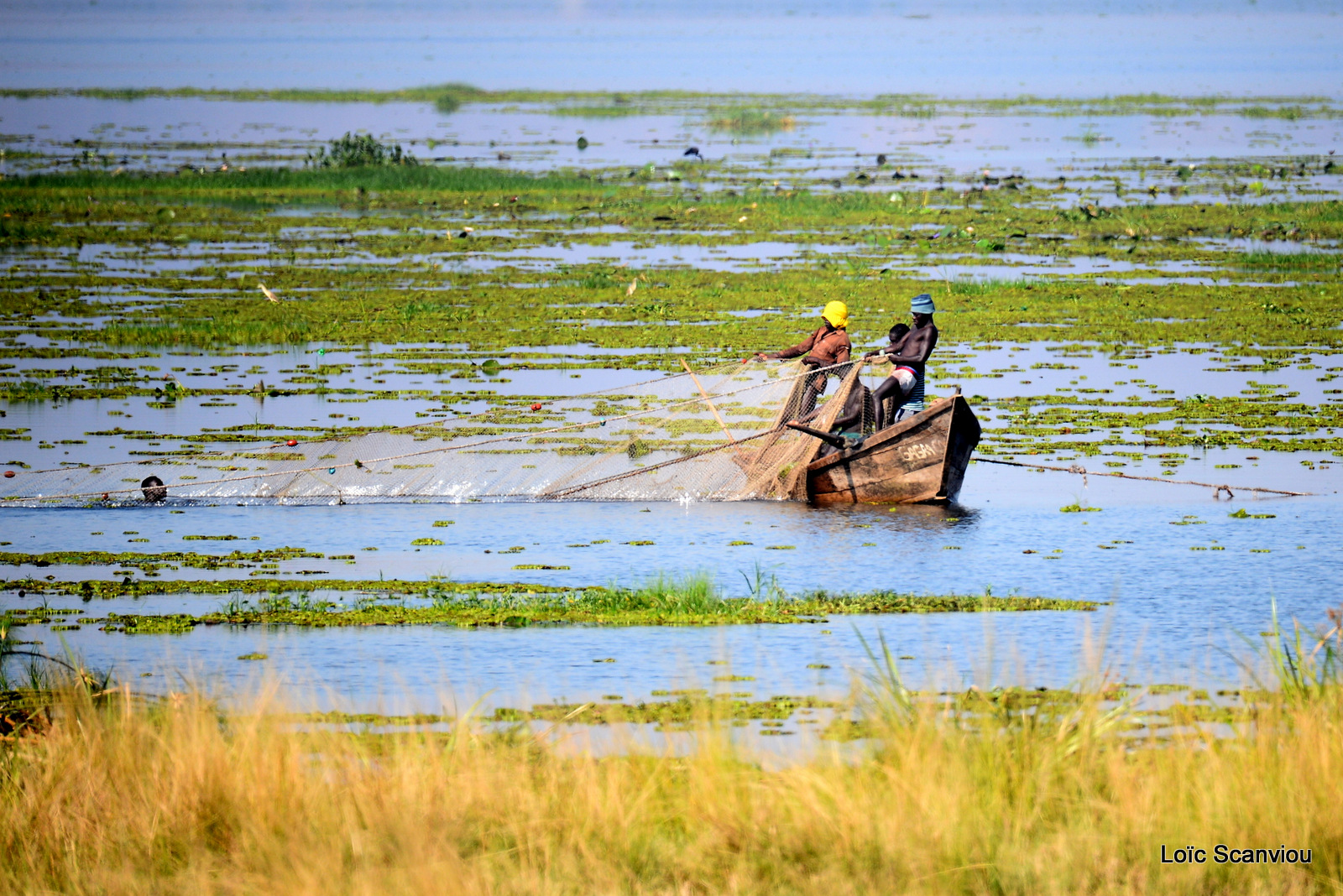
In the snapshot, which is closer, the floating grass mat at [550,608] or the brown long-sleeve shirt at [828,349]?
the floating grass mat at [550,608]

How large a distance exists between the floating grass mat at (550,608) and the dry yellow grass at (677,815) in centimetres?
345

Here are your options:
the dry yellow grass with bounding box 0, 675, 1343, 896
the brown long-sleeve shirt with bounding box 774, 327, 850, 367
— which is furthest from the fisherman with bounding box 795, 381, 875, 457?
the dry yellow grass with bounding box 0, 675, 1343, 896

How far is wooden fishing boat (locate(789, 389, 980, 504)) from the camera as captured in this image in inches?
581

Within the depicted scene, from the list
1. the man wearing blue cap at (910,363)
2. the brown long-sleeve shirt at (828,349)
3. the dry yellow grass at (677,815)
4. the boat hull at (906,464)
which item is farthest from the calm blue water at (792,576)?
the brown long-sleeve shirt at (828,349)

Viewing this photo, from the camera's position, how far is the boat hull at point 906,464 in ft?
48.4

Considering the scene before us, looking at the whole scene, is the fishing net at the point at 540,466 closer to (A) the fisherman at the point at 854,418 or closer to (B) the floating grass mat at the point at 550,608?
(A) the fisherman at the point at 854,418

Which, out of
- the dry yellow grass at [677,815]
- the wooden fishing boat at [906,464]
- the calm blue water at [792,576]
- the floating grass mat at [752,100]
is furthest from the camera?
the floating grass mat at [752,100]

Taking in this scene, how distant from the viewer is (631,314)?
25.2 m

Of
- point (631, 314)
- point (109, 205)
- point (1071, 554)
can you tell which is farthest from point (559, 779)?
point (109, 205)

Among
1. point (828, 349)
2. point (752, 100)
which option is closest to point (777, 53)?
point (752, 100)

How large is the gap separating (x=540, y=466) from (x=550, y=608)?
442cm

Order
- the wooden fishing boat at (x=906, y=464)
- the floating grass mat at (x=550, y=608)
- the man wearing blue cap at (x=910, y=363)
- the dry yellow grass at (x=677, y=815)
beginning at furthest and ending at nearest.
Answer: the man wearing blue cap at (x=910, y=363), the wooden fishing boat at (x=906, y=464), the floating grass mat at (x=550, y=608), the dry yellow grass at (x=677, y=815)

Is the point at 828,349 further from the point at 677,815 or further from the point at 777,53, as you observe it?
the point at 777,53

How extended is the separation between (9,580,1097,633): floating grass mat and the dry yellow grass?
345 centimetres
